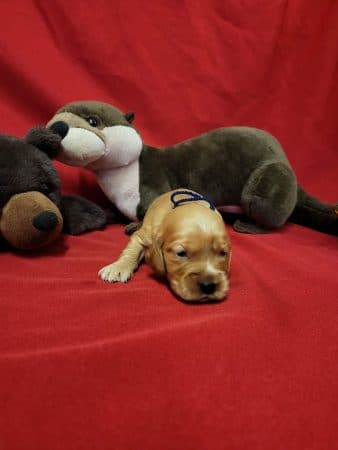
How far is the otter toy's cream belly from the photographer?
206 cm

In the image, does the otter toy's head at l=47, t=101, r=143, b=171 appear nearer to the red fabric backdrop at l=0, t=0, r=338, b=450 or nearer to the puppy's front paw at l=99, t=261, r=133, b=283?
the red fabric backdrop at l=0, t=0, r=338, b=450

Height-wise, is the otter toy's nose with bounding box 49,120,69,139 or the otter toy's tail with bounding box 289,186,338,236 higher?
the otter toy's nose with bounding box 49,120,69,139

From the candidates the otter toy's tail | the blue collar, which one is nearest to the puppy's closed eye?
the blue collar

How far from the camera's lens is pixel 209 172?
6.78 ft

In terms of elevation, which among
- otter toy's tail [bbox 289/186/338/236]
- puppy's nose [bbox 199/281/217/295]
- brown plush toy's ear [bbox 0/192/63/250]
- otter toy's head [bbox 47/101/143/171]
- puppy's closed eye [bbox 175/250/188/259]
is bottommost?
otter toy's tail [bbox 289/186/338/236]

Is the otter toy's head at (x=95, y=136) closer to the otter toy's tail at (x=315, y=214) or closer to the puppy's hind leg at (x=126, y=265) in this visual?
the puppy's hind leg at (x=126, y=265)

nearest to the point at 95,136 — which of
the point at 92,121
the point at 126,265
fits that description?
the point at 92,121

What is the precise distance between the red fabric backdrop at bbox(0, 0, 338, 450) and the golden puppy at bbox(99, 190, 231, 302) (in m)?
0.05

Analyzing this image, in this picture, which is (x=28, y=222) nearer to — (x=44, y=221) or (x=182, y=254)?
(x=44, y=221)

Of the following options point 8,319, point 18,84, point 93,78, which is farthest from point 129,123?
point 8,319

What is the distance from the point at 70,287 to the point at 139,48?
4.71 ft

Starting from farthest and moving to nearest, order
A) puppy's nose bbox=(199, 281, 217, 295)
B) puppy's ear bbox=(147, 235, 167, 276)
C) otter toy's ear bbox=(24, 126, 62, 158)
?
otter toy's ear bbox=(24, 126, 62, 158)
puppy's ear bbox=(147, 235, 167, 276)
puppy's nose bbox=(199, 281, 217, 295)

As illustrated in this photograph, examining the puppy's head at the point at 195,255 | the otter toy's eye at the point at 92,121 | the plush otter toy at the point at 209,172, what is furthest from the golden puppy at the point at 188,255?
the otter toy's eye at the point at 92,121

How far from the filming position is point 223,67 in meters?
2.45
